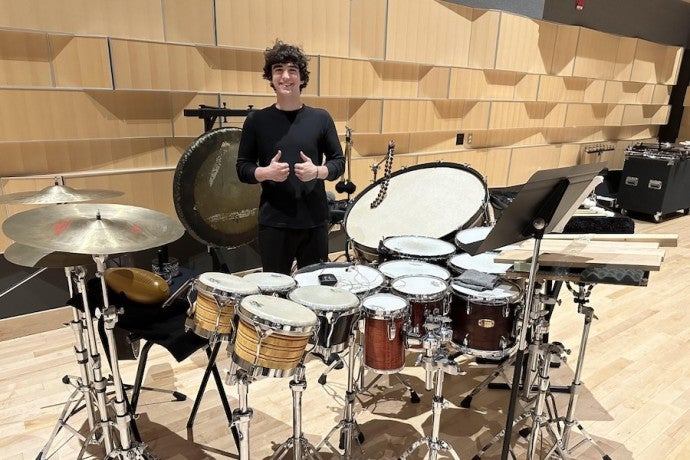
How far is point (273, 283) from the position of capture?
160cm

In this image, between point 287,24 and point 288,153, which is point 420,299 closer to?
point 288,153

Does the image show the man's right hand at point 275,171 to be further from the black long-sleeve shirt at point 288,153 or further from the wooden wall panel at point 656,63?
the wooden wall panel at point 656,63

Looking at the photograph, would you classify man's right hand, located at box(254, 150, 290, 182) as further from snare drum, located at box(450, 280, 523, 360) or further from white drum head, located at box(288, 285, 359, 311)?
snare drum, located at box(450, 280, 523, 360)

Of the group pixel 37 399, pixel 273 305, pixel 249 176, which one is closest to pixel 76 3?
pixel 249 176

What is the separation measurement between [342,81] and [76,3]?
71.8 inches

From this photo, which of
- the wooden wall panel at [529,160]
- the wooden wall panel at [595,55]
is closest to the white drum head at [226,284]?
the wooden wall panel at [529,160]

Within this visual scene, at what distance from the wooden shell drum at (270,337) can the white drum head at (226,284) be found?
0.10 meters

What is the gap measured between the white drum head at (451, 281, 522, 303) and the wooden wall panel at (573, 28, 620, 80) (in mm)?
4648

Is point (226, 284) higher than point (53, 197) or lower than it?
lower

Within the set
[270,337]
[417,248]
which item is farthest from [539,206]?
[270,337]

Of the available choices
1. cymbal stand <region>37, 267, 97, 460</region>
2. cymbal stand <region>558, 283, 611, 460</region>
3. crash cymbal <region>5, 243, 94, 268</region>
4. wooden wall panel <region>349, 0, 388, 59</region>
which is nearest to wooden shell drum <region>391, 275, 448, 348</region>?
cymbal stand <region>558, 283, 611, 460</region>

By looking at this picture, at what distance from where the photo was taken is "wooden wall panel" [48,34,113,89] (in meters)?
2.60

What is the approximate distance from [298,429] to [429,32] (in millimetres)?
3530

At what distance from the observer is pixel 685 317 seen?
3.35m
